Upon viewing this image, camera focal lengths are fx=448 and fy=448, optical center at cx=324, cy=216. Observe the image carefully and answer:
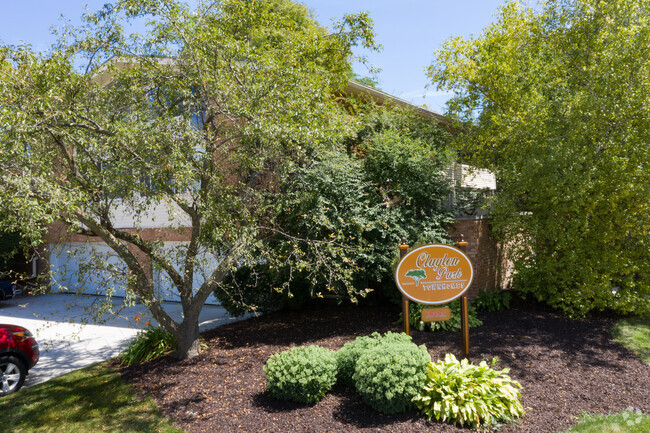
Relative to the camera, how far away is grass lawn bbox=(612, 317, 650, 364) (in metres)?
7.79

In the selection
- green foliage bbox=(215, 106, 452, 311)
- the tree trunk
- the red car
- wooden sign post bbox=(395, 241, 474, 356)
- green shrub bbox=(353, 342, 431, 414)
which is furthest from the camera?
green foliage bbox=(215, 106, 452, 311)

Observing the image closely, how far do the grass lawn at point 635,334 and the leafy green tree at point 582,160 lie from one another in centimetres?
38

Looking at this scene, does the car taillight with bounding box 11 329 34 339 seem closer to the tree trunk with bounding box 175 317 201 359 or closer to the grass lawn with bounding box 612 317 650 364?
the tree trunk with bounding box 175 317 201 359

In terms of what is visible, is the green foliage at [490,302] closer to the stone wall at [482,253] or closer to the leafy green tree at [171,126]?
the stone wall at [482,253]

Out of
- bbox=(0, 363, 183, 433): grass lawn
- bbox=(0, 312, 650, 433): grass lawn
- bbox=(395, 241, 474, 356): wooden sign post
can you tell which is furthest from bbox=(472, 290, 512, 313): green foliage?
bbox=(0, 363, 183, 433): grass lawn

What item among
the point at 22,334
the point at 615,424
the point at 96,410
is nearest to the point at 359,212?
the point at 615,424

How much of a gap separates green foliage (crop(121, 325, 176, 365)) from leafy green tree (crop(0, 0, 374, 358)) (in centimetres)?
53

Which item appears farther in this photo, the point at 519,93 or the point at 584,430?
the point at 519,93

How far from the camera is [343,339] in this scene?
8.63 metres

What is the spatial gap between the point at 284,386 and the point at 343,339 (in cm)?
284

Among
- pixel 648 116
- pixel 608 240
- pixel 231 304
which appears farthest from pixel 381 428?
pixel 648 116

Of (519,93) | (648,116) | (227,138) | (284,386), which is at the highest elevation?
(519,93)

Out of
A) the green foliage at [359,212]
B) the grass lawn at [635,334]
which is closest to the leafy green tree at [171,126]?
the green foliage at [359,212]

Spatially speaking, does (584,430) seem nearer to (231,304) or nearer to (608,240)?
(608,240)
